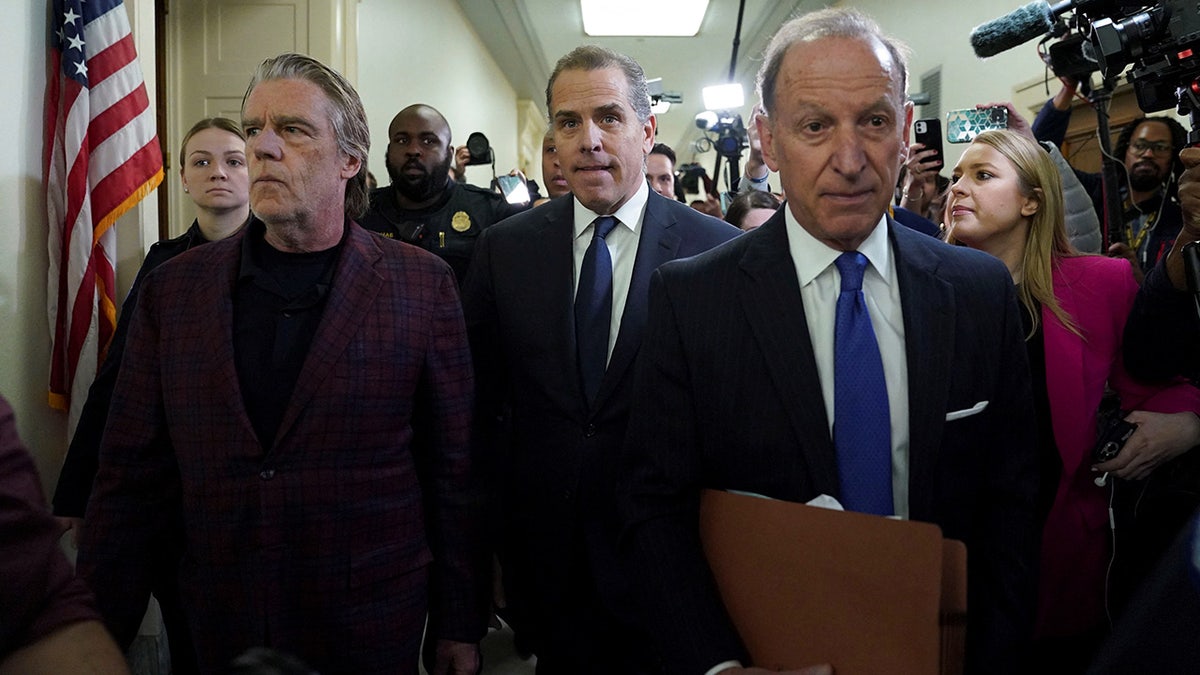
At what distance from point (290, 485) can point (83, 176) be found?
1570mm

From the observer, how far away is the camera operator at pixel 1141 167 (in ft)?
8.96

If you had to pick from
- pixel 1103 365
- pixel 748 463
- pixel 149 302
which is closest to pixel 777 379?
pixel 748 463

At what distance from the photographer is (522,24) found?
9133mm

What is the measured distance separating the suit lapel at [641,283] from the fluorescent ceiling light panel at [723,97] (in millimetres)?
2882

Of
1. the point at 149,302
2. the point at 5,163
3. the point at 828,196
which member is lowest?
the point at 149,302

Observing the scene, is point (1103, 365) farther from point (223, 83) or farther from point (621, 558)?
point (223, 83)

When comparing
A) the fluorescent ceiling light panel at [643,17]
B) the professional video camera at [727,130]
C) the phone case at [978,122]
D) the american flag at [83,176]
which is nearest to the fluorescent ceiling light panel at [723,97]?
the professional video camera at [727,130]

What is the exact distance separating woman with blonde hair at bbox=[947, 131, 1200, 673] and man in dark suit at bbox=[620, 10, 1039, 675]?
49cm

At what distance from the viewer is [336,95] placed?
1.64 m

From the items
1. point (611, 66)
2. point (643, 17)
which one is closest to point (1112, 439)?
point (611, 66)

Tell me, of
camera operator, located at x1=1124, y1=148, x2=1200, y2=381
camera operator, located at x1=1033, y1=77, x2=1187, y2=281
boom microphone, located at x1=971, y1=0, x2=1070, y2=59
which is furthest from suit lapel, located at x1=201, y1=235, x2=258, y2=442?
camera operator, located at x1=1033, y1=77, x2=1187, y2=281

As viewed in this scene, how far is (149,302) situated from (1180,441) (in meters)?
1.94

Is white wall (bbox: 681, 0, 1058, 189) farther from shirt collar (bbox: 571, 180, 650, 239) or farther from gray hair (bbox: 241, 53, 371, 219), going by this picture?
gray hair (bbox: 241, 53, 371, 219)

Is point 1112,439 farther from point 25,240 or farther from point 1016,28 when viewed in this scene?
point 25,240
